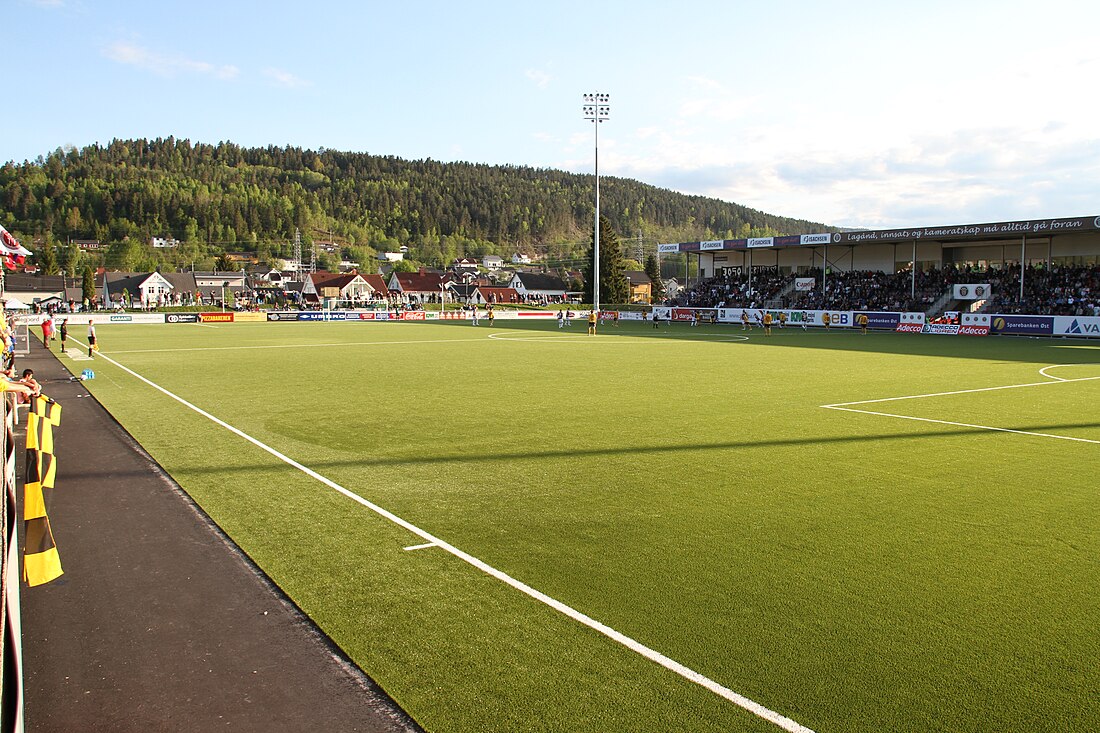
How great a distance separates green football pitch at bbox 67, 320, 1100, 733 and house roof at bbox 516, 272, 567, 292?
5109 inches

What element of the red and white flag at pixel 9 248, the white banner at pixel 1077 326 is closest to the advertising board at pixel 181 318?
the red and white flag at pixel 9 248

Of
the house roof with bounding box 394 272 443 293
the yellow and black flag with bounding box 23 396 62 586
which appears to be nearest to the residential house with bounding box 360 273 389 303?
the house roof with bounding box 394 272 443 293

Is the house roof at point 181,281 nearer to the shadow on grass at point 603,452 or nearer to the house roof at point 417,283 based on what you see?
the house roof at point 417,283

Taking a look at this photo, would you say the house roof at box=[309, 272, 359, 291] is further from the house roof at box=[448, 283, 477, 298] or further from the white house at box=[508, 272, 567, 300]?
the white house at box=[508, 272, 567, 300]

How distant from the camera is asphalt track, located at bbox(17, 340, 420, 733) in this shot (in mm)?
4203

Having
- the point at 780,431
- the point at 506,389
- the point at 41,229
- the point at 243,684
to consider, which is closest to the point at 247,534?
the point at 243,684

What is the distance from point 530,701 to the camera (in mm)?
4230

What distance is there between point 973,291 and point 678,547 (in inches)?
2121

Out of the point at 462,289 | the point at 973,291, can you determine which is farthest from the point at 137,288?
the point at 973,291

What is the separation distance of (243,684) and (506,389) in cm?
1392

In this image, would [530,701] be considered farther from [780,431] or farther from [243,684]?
[780,431]

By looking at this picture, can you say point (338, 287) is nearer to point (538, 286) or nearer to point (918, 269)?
point (538, 286)

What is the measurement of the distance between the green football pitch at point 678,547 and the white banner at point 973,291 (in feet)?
132

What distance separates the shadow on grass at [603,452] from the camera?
10.2 meters
